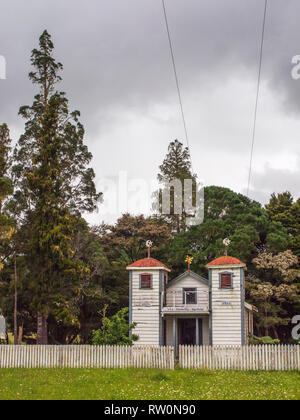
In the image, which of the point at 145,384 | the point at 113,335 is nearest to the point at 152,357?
the point at 113,335

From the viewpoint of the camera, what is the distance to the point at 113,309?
127 ft

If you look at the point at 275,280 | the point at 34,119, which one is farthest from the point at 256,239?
the point at 34,119

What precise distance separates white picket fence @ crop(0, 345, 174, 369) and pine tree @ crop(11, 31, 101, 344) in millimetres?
→ 6214

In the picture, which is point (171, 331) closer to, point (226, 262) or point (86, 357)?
point (226, 262)

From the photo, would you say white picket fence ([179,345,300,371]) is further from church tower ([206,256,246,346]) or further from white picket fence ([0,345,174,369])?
church tower ([206,256,246,346])

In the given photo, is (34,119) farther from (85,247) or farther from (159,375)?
(159,375)

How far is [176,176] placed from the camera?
48.8 meters

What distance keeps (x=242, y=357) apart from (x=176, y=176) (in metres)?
29.0

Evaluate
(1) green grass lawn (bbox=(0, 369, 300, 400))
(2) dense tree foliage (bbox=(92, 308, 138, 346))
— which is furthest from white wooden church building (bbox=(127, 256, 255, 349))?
(1) green grass lawn (bbox=(0, 369, 300, 400))

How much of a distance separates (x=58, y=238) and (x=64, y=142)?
8.78m

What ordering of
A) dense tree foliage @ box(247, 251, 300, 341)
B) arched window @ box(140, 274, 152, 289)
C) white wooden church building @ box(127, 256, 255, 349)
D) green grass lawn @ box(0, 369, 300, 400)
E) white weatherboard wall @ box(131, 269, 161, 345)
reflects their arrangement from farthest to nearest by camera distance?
dense tree foliage @ box(247, 251, 300, 341), arched window @ box(140, 274, 152, 289), white weatherboard wall @ box(131, 269, 161, 345), white wooden church building @ box(127, 256, 255, 349), green grass lawn @ box(0, 369, 300, 400)

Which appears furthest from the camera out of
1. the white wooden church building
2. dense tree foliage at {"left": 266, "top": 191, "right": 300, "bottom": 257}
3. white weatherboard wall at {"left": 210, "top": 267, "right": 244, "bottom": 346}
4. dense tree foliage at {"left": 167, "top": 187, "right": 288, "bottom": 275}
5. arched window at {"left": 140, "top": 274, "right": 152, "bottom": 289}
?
dense tree foliage at {"left": 266, "top": 191, "right": 300, "bottom": 257}

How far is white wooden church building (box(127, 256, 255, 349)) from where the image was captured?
→ 29641mm

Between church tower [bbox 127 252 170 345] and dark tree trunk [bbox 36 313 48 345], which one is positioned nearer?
dark tree trunk [bbox 36 313 48 345]
